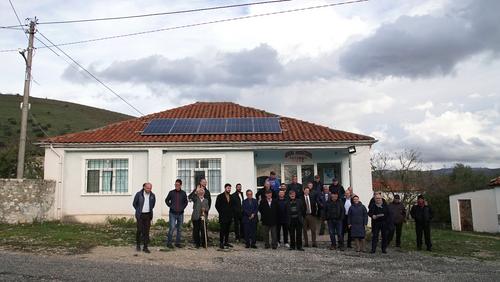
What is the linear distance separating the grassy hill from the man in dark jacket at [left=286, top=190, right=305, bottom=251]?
3505 centimetres

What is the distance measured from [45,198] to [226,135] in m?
7.01

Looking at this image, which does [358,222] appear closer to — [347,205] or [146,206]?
[347,205]

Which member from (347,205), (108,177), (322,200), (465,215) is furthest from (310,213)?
(465,215)

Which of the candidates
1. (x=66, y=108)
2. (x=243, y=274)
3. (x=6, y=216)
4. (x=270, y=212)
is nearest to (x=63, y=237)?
(x=6, y=216)

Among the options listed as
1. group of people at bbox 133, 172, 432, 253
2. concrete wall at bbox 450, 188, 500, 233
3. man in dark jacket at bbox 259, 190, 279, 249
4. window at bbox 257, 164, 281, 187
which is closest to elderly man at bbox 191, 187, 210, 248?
group of people at bbox 133, 172, 432, 253

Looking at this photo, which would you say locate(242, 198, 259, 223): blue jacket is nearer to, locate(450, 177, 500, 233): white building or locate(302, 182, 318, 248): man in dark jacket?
locate(302, 182, 318, 248): man in dark jacket

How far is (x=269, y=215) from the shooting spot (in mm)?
12383

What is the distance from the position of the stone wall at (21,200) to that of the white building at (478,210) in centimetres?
2270

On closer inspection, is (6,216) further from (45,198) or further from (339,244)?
(339,244)

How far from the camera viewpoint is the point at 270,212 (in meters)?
12.4

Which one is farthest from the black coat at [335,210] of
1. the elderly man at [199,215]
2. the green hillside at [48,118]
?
the green hillside at [48,118]

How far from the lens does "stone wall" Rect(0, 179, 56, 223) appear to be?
53.5 feet

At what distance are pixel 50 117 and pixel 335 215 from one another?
50.6 m

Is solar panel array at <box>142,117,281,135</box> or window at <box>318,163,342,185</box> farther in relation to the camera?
window at <box>318,163,342,185</box>
